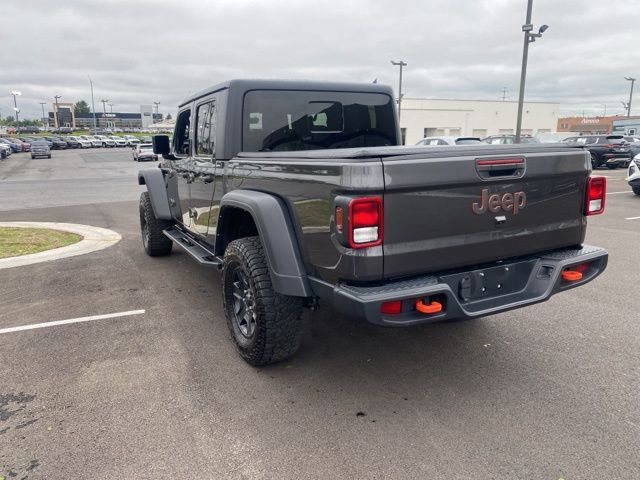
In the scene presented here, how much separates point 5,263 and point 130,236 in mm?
2287

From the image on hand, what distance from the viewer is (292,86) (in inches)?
177

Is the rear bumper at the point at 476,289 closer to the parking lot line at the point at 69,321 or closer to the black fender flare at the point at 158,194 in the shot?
the parking lot line at the point at 69,321

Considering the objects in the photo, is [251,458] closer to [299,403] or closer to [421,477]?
[299,403]

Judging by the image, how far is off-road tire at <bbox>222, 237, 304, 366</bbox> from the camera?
10.8 feet

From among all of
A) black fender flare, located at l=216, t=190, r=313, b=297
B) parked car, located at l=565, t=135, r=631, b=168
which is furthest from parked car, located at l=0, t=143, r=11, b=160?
black fender flare, located at l=216, t=190, r=313, b=297

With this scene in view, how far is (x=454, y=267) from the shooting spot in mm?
3002

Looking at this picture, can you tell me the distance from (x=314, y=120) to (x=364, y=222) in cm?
222

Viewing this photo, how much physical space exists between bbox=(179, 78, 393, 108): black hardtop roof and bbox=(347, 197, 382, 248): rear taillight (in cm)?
213

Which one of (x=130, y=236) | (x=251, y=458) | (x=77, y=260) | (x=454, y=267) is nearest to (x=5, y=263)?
(x=77, y=260)

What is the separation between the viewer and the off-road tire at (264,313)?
10.8ft

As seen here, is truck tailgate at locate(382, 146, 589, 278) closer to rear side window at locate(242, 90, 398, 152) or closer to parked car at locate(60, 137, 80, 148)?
rear side window at locate(242, 90, 398, 152)

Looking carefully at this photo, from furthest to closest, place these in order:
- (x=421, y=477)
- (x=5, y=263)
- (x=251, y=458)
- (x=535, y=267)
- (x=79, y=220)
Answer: (x=79, y=220) < (x=5, y=263) < (x=535, y=267) < (x=251, y=458) < (x=421, y=477)

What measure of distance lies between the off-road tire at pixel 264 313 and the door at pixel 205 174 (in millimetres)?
904

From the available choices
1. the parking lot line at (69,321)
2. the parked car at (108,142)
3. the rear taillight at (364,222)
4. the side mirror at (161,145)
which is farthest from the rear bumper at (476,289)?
the parked car at (108,142)
